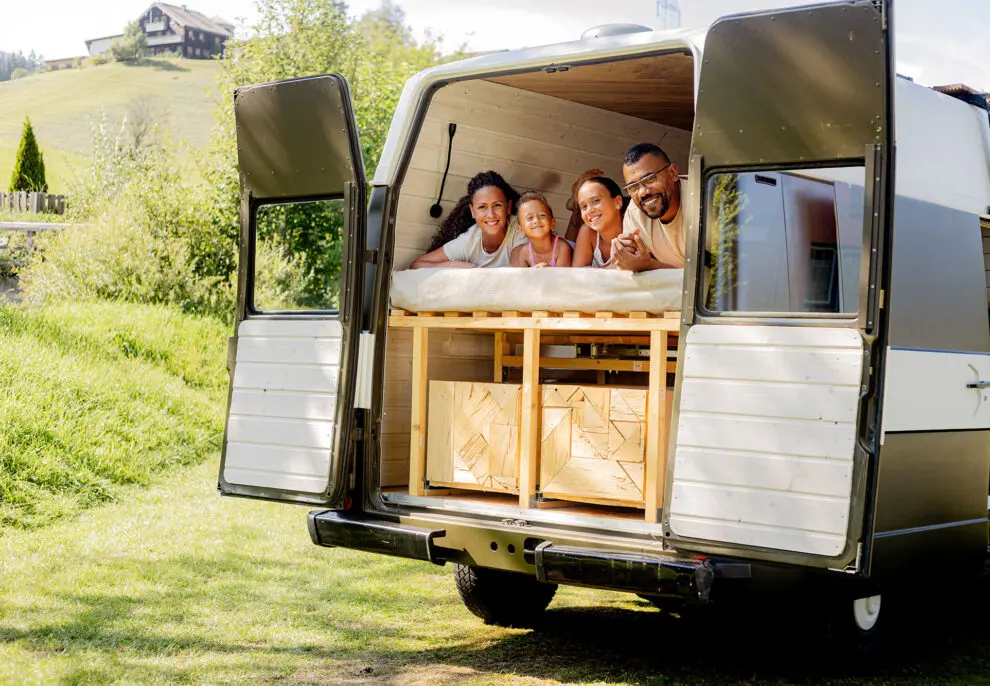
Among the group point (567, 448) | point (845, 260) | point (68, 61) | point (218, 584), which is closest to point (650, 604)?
point (567, 448)

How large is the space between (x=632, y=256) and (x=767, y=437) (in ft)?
3.47

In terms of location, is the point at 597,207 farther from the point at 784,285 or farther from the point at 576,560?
the point at 576,560

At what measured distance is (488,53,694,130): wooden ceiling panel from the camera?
19.3 ft

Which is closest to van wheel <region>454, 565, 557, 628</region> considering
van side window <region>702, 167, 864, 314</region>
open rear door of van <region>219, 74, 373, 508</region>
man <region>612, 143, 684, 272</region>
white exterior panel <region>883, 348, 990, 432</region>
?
open rear door of van <region>219, 74, 373, 508</region>

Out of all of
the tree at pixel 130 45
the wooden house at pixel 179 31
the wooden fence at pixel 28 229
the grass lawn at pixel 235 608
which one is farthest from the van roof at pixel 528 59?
the wooden house at pixel 179 31

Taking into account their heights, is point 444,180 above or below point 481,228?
above

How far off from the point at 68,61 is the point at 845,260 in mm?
99579

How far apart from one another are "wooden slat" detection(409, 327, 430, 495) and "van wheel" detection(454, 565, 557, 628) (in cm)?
79

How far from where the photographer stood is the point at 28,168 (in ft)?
107

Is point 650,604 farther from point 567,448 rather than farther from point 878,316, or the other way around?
point 878,316

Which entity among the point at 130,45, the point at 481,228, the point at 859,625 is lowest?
the point at 859,625

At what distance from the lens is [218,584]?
694 centimetres

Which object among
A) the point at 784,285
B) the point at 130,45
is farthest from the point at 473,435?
the point at 130,45

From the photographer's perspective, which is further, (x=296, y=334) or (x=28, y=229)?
(x=28, y=229)
